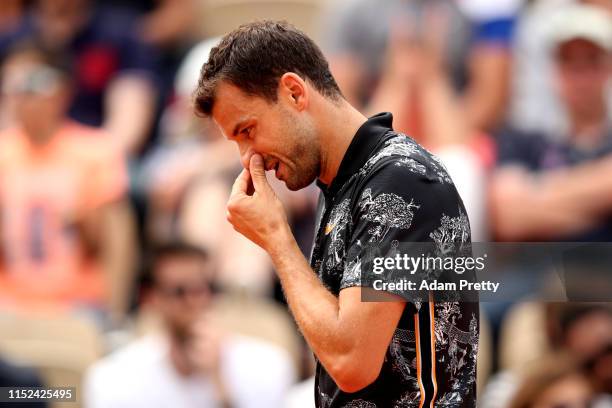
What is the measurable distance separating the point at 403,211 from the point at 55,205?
15.5 ft

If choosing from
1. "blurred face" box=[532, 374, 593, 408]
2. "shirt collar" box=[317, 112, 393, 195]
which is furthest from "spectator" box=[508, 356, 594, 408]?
"shirt collar" box=[317, 112, 393, 195]

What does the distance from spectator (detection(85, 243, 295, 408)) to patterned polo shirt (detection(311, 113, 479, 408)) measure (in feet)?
9.47

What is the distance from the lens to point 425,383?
110 inches

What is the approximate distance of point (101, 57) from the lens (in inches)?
329

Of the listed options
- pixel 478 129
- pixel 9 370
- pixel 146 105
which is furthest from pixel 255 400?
pixel 146 105

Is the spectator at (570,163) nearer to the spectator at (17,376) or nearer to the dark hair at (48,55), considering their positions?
the spectator at (17,376)

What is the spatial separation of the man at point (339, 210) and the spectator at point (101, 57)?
5158mm

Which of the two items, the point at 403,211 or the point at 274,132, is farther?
the point at 274,132

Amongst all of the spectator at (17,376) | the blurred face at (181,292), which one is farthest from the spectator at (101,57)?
the spectator at (17,376)

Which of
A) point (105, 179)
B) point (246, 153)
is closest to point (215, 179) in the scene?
point (105, 179)

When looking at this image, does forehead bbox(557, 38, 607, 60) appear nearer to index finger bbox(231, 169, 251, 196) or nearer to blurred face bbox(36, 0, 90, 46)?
blurred face bbox(36, 0, 90, 46)

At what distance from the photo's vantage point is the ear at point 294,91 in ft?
9.59

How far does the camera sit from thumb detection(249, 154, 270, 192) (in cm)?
298

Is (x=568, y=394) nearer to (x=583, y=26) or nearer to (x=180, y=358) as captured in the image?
(x=180, y=358)
